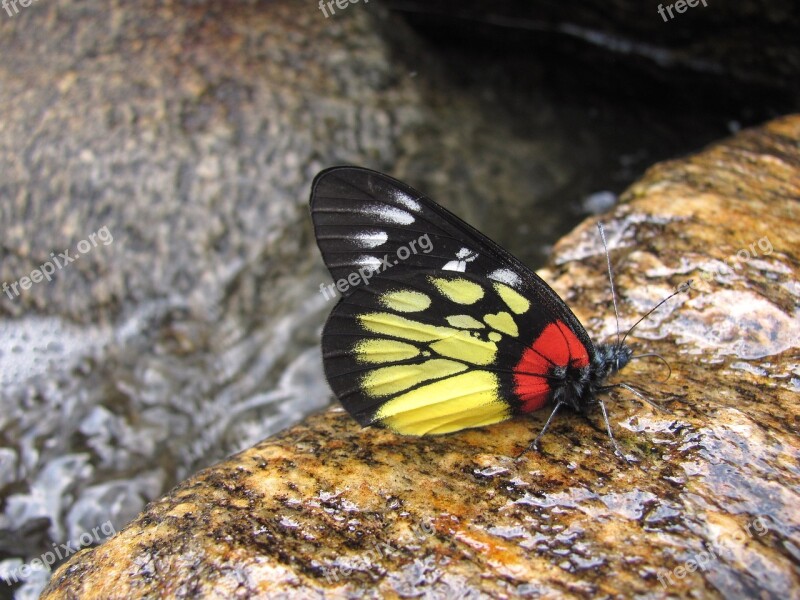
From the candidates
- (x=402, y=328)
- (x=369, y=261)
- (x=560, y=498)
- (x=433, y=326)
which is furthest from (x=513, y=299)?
(x=560, y=498)

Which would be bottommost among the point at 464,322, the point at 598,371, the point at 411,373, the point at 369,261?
the point at 598,371

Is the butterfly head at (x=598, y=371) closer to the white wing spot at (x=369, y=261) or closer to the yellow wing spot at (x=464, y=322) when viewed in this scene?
the yellow wing spot at (x=464, y=322)

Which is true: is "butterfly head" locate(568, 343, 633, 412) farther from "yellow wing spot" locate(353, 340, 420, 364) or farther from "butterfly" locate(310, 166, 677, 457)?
"yellow wing spot" locate(353, 340, 420, 364)

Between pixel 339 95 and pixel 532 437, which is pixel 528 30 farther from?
pixel 532 437

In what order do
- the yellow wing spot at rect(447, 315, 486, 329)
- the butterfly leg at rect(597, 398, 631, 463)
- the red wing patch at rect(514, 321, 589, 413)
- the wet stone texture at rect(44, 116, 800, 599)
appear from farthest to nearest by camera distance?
the yellow wing spot at rect(447, 315, 486, 329) < the red wing patch at rect(514, 321, 589, 413) < the butterfly leg at rect(597, 398, 631, 463) < the wet stone texture at rect(44, 116, 800, 599)

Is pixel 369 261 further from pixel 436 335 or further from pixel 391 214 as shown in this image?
pixel 436 335

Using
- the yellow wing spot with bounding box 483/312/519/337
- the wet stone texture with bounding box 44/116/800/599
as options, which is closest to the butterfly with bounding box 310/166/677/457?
the yellow wing spot with bounding box 483/312/519/337
